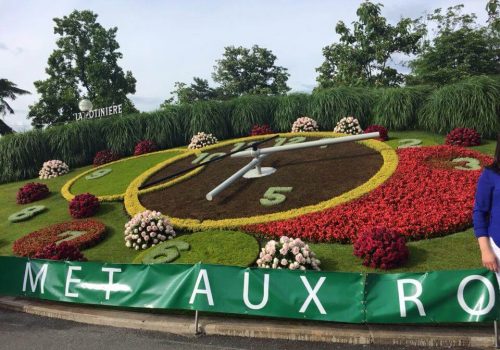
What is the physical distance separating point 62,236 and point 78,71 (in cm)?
A: 3898

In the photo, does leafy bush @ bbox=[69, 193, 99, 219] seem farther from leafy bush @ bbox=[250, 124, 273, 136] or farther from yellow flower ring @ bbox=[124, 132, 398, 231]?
leafy bush @ bbox=[250, 124, 273, 136]

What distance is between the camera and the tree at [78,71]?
146 ft

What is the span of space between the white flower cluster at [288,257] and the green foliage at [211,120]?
42.6ft

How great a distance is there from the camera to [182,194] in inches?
497

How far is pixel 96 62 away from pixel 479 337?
45.8 meters

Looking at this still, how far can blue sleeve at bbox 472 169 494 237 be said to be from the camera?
4895mm

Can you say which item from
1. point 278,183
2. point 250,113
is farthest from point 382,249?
point 250,113

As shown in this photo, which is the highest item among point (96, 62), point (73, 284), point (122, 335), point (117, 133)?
point (96, 62)

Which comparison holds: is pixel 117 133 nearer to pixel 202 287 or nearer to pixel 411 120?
pixel 411 120

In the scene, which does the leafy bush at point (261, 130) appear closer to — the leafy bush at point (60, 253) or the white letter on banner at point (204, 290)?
the leafy bush at point (60, 253)

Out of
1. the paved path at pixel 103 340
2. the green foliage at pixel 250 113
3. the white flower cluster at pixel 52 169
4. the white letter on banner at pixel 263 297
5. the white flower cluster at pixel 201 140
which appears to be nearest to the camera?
the paved path at pixel 103 340

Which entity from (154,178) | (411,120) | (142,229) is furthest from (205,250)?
(411,120)

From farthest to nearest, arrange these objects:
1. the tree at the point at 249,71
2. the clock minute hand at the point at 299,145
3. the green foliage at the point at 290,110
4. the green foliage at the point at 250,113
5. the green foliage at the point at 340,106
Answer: the tree at the point at 249,71
the green foliage at the point at 250,113
the green foliage at the point at 290,110
the green foliage at the point at 340,106
the clock minute hand at the point at 299,145

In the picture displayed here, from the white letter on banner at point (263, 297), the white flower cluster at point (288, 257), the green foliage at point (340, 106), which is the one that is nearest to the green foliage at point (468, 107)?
the green foliage at point (340, 106)
